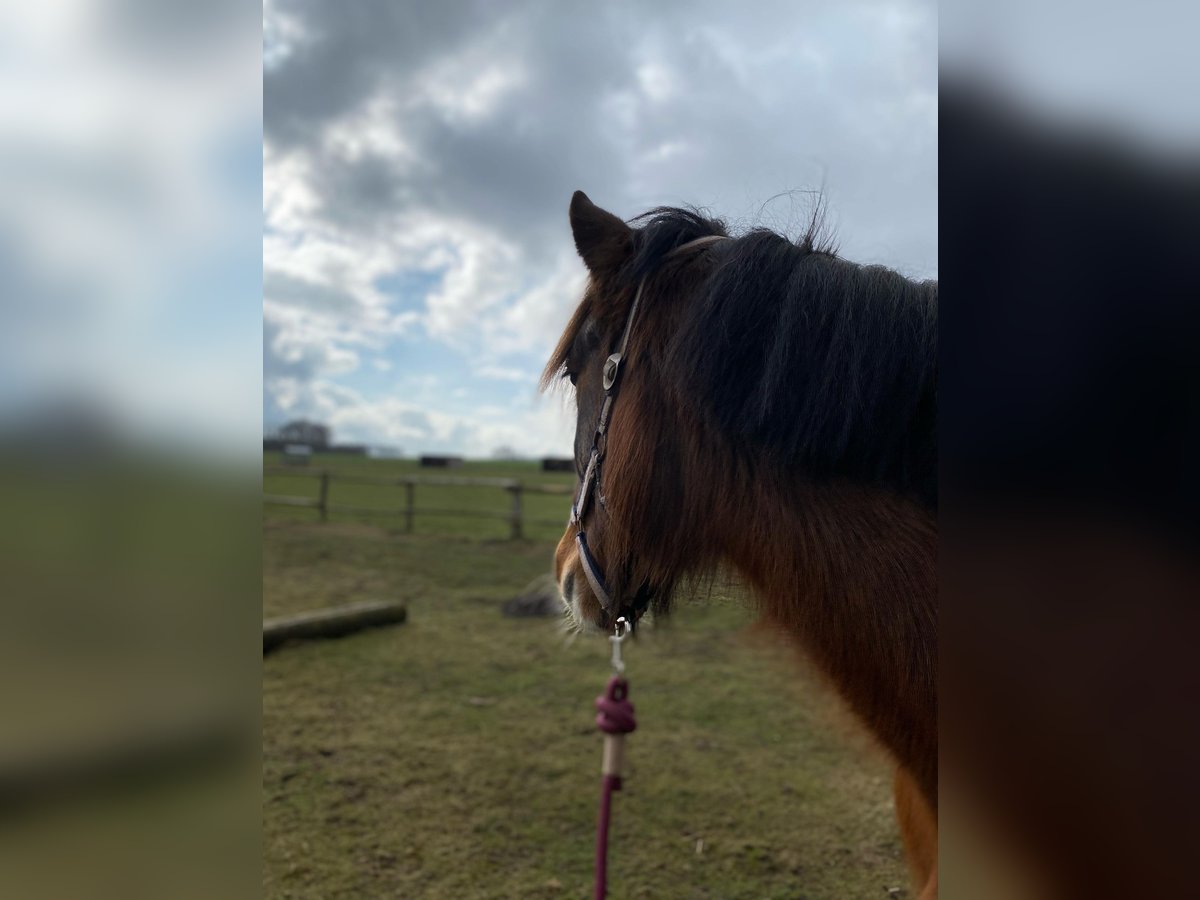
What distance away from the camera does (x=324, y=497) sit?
42.1 feet

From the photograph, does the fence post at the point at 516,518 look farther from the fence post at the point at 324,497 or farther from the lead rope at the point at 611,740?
the lead rope at the point at 611,740

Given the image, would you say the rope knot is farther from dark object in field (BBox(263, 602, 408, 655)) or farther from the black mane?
dark object in field (BBox(263, 602, 408, 655))

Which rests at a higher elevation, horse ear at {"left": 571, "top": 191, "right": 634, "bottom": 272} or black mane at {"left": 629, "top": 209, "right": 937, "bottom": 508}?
horse ear at {"left": 571, "top": 191, "right": 634, "bottom": 272}

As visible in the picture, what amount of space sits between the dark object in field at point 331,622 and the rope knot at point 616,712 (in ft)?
12.5

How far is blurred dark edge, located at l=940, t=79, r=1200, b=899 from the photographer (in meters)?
0.34

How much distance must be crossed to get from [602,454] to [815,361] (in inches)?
19.7

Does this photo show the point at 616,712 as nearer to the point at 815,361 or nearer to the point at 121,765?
the point at 815,361

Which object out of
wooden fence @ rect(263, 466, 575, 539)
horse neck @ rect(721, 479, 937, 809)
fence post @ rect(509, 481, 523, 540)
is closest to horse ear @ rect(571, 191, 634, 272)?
horse neck @ rect(721, 479, 937, 809)

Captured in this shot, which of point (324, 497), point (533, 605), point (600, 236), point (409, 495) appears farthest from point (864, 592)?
point (324, 497)

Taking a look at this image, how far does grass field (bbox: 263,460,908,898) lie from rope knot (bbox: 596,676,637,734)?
371mm

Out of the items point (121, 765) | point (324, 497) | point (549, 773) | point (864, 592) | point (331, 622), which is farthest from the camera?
point (324, 497)

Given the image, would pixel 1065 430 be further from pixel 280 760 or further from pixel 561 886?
pixel 280 760

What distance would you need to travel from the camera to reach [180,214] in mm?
583

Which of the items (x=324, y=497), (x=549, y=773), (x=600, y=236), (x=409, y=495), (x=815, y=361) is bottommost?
(x=549, y=773)
